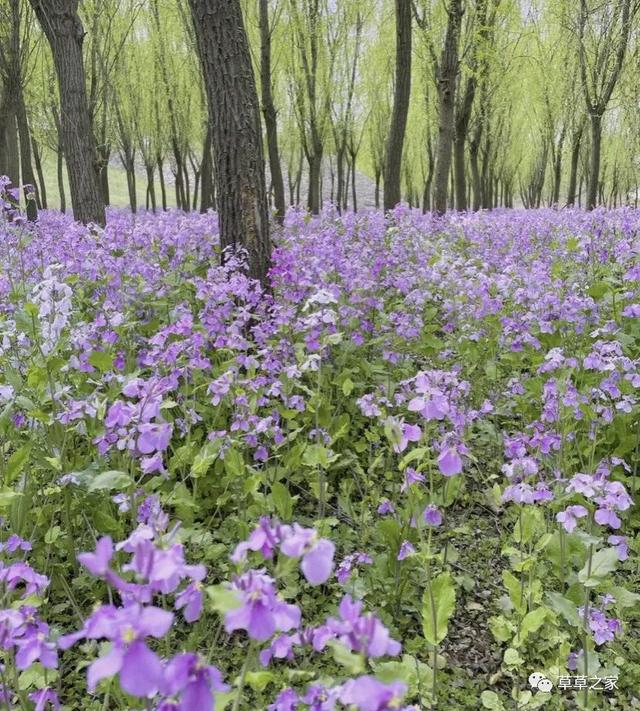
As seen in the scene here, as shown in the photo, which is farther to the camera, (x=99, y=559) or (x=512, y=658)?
(x=512, y=658)

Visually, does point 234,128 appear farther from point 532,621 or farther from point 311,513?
point 532,621

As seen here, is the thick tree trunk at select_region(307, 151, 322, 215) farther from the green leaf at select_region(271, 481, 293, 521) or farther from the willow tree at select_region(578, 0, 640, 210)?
the green leaf at select_region(271, 481, 293, 521)

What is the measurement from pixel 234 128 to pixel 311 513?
2578 millimetres

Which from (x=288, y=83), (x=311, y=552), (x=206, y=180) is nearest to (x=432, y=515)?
(x=311, y=552)

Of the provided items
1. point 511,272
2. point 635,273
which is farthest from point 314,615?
point 511,272

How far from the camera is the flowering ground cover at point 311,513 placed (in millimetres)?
960

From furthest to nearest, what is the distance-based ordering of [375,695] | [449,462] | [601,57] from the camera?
[601,57] → [449,462] → [375,695]

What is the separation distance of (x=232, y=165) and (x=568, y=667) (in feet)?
11.2

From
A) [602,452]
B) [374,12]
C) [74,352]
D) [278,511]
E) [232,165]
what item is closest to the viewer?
[278,511]

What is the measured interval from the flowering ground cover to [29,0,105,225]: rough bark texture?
335cm

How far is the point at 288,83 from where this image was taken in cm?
1833

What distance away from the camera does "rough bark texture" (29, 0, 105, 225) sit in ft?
22.5

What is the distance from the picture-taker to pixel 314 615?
2328 mm

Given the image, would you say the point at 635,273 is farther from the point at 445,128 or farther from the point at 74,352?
the point at 445,128
